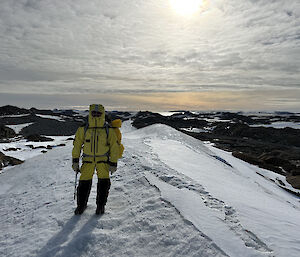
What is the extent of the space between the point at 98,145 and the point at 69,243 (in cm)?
208

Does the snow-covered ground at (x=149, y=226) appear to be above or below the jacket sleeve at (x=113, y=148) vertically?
below

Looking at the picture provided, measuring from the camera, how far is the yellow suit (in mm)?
5211

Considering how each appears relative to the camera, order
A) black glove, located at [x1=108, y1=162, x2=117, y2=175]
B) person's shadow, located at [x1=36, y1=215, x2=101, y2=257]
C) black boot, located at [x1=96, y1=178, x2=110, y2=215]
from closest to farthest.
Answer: person's shadow, located at [x1=36, y1=215, x2=101, y2=257] → black glove, located at [x1=108, y1=162, x2=117, y2=175] → black boot, located at [x1=96, y1=178, x2=110, y2=215]

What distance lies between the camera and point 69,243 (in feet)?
13.8

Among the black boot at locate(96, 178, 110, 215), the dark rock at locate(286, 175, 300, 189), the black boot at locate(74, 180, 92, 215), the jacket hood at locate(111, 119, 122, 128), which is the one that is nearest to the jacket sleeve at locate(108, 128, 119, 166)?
the jacket hood at locate(111, 119, 122, 128)

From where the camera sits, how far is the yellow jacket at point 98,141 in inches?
205

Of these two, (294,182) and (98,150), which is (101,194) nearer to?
(98,150)

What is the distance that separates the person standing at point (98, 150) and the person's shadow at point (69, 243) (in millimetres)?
631

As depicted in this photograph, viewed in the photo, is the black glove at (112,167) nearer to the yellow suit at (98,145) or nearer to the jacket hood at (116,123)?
the yellow suit at (98,145)

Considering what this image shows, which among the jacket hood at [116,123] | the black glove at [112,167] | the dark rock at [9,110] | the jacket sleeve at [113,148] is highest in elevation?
the jacket hood at [116,123]

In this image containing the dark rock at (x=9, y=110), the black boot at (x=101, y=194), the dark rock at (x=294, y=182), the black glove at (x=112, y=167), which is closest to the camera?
the black glove at (x=112, y=167)

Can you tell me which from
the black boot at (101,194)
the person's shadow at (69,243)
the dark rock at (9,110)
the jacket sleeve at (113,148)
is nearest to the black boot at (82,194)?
the black boot at (101,194)

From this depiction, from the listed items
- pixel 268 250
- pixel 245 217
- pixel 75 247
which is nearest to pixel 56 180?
pixel 75 247

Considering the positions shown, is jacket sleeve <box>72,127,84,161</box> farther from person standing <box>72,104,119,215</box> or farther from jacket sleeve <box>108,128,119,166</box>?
jacket sleeve <box>108,128,119,166</box>
